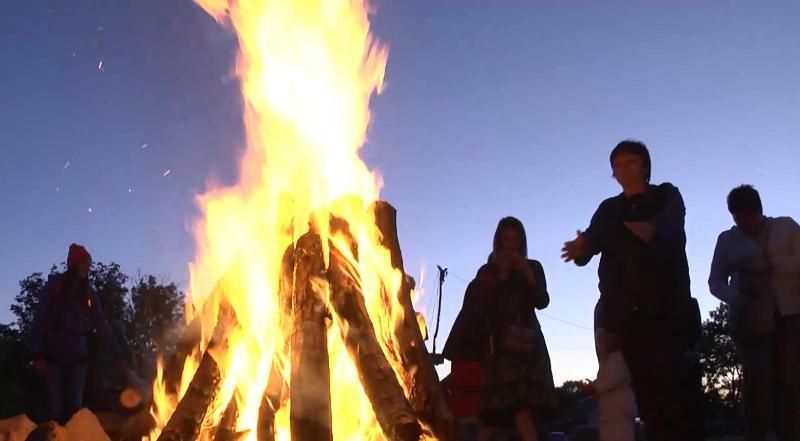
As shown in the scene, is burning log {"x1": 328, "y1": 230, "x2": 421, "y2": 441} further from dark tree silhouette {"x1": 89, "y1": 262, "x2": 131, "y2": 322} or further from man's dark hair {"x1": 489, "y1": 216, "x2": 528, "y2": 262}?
dark tree silhouette {"x1": 89, "y1": 262, "x2": 131, "y2": 322}

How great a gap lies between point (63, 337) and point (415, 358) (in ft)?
16.1

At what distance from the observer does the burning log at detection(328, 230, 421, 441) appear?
4.50 m

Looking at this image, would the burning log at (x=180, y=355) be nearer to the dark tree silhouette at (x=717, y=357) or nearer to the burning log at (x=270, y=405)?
the burning log at (x=270, y=405)

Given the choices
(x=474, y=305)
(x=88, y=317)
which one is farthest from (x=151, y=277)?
(x=474, y=305)

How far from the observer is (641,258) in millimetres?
5043

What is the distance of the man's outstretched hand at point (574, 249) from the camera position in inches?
212

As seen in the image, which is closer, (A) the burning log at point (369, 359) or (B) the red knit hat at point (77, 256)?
(A) the burning log at point (369, 359)

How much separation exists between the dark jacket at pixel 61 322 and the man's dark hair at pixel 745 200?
628 cm

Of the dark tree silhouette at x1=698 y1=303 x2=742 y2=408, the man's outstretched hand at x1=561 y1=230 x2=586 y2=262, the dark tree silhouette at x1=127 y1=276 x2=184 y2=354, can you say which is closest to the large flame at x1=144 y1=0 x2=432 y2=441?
the man's outstretched hand at x1=561 y1=230 x2=586 y2=262

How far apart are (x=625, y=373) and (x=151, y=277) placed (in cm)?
4654

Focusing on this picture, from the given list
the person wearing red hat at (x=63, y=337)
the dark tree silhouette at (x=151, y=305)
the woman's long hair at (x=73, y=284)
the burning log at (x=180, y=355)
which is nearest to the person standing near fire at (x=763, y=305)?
the burning log at (x=180, y=355)

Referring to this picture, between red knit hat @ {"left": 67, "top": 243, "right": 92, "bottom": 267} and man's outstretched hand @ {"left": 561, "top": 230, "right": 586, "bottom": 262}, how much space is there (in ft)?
17.9

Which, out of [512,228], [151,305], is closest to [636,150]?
[512,228]

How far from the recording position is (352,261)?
5297 millimetres
